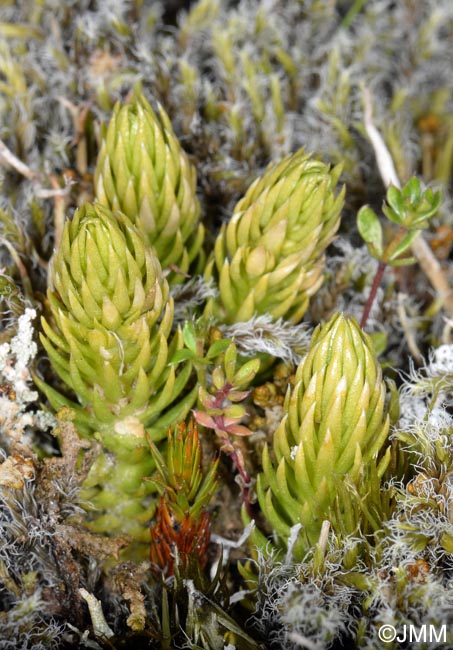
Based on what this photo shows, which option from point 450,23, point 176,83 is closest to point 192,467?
point 176,83

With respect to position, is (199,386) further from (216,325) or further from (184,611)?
(184,611)

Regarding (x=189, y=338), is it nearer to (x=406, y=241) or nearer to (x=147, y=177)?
(x=147, y=177)

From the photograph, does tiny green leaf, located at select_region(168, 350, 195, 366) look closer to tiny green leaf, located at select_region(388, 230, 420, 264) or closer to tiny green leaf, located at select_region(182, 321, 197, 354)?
tiny green leaf, located at select_region(182, 321, 197, 354)

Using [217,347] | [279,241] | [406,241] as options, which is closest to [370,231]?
[406,241]

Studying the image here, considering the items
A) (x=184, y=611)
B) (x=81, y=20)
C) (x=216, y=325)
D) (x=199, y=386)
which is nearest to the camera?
(x=184, y=611)

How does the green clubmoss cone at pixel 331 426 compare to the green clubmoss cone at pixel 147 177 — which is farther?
the green clubmoss cone at pixel 147 177

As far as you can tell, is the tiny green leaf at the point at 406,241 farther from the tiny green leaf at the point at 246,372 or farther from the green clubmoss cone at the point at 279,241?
the tiny green leaf at the point at 246,372

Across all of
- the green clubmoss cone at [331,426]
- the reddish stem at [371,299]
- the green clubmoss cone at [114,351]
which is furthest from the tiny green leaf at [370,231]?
the green clubmoss cone at [114,351]
